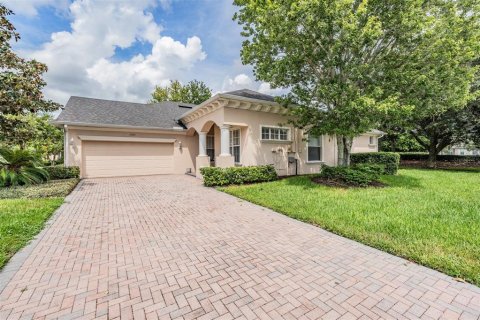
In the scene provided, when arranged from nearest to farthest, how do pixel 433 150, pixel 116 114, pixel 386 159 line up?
pixel 386 159, pixel 116 114, pixel 433 150

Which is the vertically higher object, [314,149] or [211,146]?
[211,146]

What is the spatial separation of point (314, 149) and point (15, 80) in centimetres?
1456

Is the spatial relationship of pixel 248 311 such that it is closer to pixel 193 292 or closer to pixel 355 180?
pixel 193 292

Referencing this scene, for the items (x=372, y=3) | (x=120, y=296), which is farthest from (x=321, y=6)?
(x=120, y=296)

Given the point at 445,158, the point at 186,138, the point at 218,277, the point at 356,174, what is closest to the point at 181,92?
the point at 186,138

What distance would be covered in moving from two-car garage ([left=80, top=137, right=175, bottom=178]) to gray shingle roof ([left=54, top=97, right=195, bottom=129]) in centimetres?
104

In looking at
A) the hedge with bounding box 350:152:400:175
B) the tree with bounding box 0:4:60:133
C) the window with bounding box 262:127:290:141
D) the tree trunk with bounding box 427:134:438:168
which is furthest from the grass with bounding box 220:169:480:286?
the tree trunk with bounding box 427:134:438:168

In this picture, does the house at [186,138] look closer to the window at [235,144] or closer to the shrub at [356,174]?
the window at [235,144]

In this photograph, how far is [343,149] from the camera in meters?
10.5

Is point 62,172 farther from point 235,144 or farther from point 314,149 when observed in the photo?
point 314,149

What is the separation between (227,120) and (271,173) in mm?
3280

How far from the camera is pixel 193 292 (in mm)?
2725

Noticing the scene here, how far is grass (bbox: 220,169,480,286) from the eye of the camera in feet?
11.6

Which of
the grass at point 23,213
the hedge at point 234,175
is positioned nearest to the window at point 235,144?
the hedge at point 234,175
